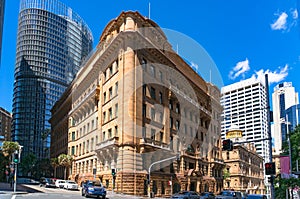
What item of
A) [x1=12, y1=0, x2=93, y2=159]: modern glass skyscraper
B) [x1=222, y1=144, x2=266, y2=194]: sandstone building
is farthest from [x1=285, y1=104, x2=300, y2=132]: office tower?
[x1=12, y1=0, x2=93, y2=159]: modern glass skyscraper

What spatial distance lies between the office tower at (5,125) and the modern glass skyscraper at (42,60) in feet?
6.98

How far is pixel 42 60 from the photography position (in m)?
115

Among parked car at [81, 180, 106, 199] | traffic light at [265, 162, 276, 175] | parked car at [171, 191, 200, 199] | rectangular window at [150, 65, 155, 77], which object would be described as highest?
rectangular window at [150, 65, 155, 77]

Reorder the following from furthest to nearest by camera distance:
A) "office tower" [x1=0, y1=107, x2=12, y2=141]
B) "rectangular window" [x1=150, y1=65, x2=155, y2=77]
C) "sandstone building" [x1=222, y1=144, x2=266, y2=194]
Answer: "office tower" [x1=0, y1=107, x2=12, y2=141], "sandstone building" [x1=222, y1=144, x2=266, y2=194], "rectangular window" [x1=150, y1=65, x2=155, y2=77]

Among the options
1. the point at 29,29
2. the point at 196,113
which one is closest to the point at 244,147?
the point at 196,113

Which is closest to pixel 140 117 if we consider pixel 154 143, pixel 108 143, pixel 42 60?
pixel 154 143

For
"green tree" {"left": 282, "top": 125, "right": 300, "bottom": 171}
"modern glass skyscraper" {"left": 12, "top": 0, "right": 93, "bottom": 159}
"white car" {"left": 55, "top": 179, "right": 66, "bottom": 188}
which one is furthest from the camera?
"modern glass skyscraper" {"left": 12, "top": 0, "right": 93, "bottom": 159}

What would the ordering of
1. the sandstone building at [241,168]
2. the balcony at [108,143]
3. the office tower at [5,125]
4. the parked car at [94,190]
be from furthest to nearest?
1. the office tower at [5,125]
2. the sandstone building at [241,168]
3. the balcony at [108,143]
4. the parked car at [94,190]

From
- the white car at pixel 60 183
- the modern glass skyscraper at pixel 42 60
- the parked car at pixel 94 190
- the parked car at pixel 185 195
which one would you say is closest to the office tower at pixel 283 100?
the parked car at pixel 185 195

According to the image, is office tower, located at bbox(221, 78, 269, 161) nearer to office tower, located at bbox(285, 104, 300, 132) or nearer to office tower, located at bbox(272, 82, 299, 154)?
office tower, located at bbox(272, 82, 299, 154)

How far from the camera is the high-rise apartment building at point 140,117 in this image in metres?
48.1

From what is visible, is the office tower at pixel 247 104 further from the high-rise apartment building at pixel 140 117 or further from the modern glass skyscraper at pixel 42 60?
the modern glass skyscraper at pixel 42 60

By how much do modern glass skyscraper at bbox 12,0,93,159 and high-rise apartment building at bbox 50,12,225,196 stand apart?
1809 cm

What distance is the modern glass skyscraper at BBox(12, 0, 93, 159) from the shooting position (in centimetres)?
8612
